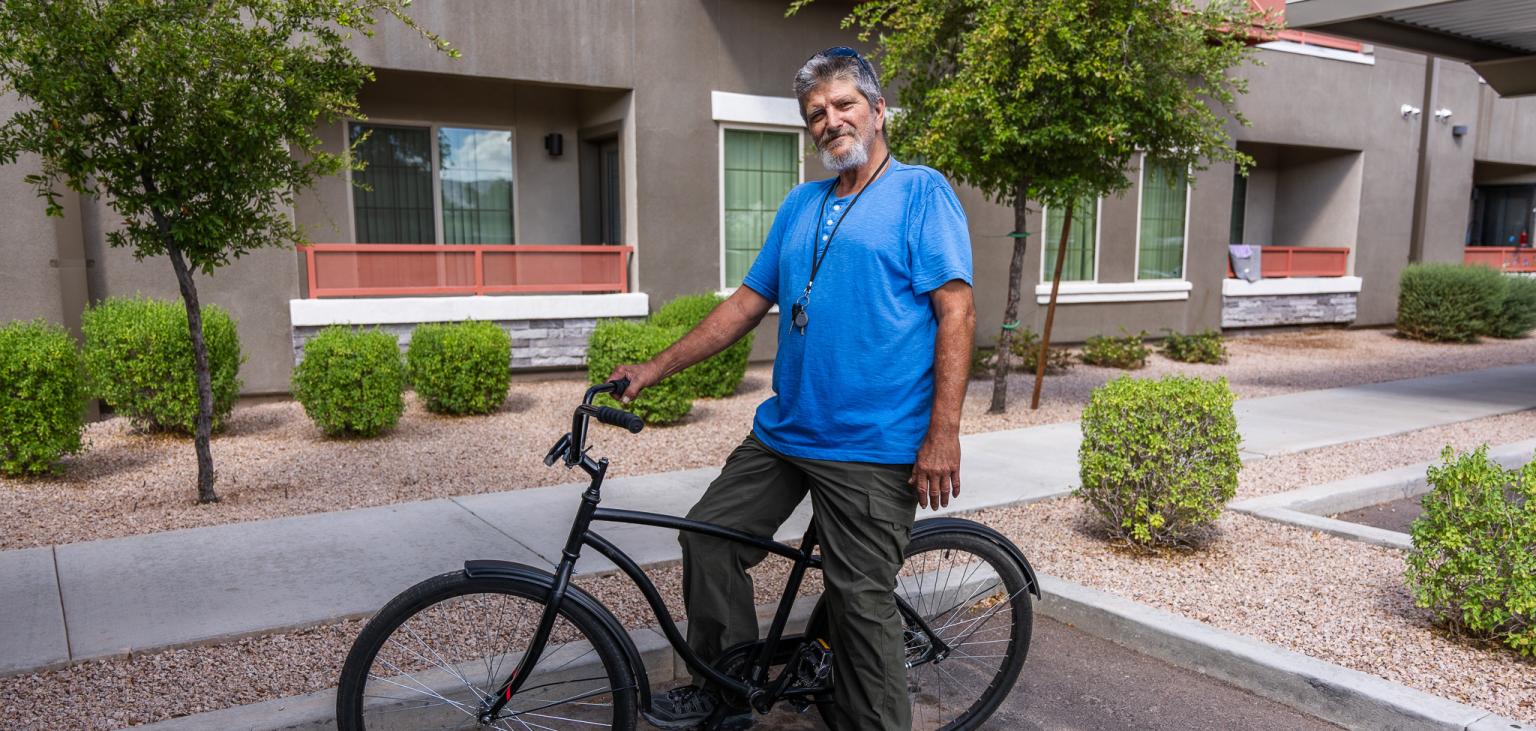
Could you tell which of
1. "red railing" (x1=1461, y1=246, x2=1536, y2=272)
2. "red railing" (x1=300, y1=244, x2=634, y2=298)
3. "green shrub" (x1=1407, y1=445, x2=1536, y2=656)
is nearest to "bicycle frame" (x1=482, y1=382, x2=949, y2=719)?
"green shrub" (x1=1407, y1=445, x2=1536, y2=656)

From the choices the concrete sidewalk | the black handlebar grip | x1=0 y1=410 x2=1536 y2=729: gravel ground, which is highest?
the black handlebar grip

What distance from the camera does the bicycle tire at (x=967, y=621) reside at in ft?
11.2

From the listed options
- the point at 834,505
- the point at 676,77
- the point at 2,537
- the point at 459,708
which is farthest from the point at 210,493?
the point at 676,77

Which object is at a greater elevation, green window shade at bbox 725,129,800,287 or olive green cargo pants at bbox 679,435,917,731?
green window shade at bbox 725,129,800,287

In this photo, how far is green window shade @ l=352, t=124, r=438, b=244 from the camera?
11.1 metres

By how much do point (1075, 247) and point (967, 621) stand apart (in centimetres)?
1170

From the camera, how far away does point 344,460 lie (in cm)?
717

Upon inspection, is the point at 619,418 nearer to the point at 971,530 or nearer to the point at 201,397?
the point at 971,530

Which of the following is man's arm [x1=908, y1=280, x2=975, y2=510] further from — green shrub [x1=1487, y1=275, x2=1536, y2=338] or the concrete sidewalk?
green shrub [x1=1487, y1=275, x2=1536, y2=338]

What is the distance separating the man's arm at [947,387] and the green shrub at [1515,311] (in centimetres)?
1781

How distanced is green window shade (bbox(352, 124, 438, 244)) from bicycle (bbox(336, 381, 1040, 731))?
28.4 ft

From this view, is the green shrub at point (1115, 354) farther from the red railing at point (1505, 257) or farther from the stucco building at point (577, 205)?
the red railing at point (1505, 257)

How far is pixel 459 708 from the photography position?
10.4ft

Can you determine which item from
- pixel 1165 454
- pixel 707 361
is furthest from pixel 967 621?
pixel 707 361
